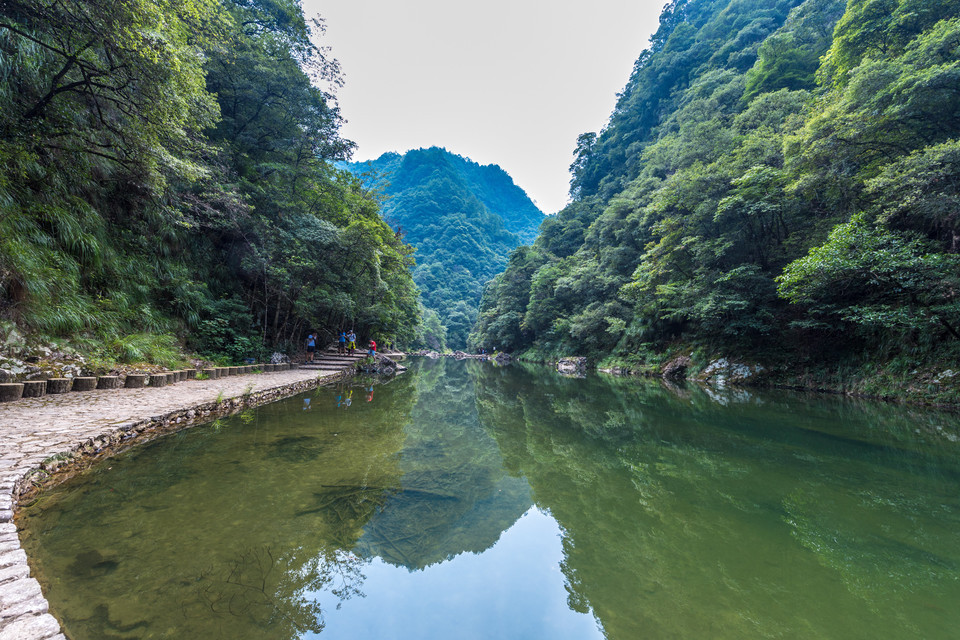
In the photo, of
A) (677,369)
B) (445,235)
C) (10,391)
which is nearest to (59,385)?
(10,391)

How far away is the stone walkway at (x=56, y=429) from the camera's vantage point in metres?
1.41

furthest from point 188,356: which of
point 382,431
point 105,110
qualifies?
point 382,431

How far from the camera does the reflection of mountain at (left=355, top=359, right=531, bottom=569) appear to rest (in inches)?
99.5

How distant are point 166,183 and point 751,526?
9.53m

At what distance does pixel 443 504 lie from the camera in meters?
3.14

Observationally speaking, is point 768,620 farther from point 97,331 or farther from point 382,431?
point 97,331

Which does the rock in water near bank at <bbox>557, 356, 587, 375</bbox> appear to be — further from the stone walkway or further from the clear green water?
the stone walkway

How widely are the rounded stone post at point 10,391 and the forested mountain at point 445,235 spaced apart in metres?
49.4

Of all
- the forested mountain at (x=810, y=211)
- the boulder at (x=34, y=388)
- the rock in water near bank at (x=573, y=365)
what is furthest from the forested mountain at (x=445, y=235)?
the boulder at (x=34, y=388)

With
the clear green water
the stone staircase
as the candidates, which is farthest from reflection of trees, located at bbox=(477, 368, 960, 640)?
the stone staircase

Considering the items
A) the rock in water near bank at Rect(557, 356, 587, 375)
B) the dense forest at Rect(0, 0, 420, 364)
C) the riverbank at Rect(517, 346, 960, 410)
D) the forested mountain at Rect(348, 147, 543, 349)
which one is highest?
the forested mountain at Rect(348, 147, 543, 349)

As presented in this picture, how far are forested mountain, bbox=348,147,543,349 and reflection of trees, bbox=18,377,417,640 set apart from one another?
50563 mm

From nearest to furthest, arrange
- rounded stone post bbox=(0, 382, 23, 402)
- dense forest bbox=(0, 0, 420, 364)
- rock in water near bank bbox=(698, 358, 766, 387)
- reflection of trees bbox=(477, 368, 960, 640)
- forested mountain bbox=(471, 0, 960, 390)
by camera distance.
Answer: reflection of trees bbox=(477, 368, 960, 640) → rounded stone post bbox=(0, 382, 23, 402) → dense forest bbox=(0, 0, 420, 364) → forested mountain bbox=(471, 0, 960, 390) → rock in water near bank bbox=(698, 358, 766, 387)

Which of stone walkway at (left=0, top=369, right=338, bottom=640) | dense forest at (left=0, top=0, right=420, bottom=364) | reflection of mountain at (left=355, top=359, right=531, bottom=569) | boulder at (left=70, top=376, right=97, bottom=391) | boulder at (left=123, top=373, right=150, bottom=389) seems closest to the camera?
stone walkway at (left=0, top=369, right=338, bottom=640)
